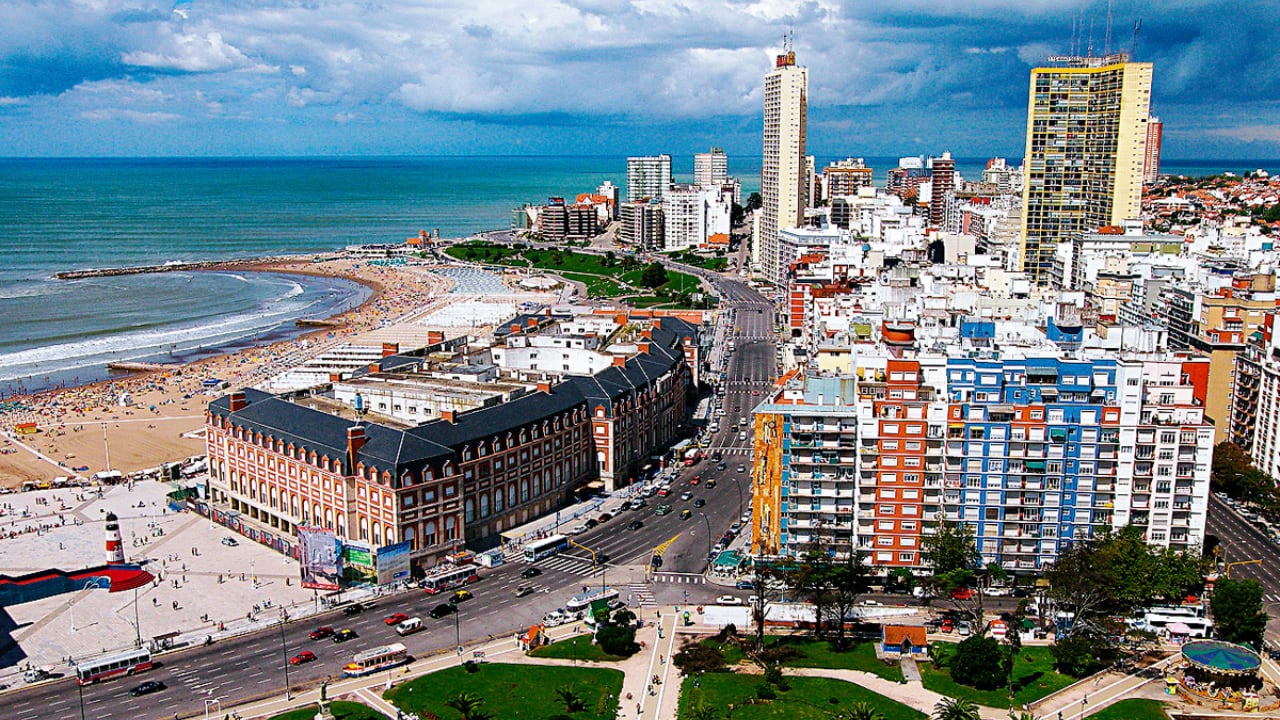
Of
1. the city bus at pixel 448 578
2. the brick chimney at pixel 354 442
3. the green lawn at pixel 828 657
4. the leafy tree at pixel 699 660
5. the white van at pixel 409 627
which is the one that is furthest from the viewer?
the brick chimney at pixel 354 442

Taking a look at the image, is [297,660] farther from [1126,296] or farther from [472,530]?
[1126,296]

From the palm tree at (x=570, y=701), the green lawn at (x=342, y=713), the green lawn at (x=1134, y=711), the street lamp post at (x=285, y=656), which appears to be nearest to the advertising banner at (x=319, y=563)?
the street lamp post at (x=285, y=656)

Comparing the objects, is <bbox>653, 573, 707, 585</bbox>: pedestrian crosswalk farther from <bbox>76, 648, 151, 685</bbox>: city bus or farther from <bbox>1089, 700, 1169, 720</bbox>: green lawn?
<bbox>76, 648, 151, 685</bbox>: city bus

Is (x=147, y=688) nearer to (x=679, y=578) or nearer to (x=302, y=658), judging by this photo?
(x=302, y=658)

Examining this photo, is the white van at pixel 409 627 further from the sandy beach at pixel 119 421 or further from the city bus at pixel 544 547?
the sandy beach at pixel 119 421

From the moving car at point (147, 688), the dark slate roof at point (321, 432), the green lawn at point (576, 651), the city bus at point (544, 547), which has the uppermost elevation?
the dark slate roof at point (321, 432)

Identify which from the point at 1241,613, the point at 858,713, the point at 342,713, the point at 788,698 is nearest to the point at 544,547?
the point at 342,713
